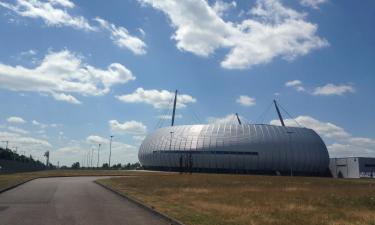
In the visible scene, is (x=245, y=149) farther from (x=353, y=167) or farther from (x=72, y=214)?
(x=72, y=214)

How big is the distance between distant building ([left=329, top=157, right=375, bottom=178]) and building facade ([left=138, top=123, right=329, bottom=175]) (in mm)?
3743

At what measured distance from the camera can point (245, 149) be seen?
119 meters

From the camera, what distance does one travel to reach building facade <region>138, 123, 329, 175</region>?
390 ft

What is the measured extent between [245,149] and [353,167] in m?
31.5

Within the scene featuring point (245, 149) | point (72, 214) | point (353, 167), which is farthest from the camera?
point (353, 167)

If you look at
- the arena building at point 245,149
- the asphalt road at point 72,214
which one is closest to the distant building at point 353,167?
the arena building at point 245,149

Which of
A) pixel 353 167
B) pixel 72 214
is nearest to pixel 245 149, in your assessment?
pixel 353 167

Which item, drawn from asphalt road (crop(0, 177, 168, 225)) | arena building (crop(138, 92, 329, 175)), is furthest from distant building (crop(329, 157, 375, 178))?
asphalt road (crop(0, 177, 168, 225))

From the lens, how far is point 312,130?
136 metres

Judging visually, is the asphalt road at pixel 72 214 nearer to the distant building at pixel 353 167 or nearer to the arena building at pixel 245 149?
the arena building at pixel 245 149

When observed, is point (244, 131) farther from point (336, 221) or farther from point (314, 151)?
point (336, 221)

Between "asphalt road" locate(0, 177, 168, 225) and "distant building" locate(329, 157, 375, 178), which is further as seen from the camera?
"distant building" locate(329, 157, 375, 178)

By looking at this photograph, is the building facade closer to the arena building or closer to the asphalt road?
the arena building

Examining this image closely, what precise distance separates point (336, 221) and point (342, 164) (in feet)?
400
